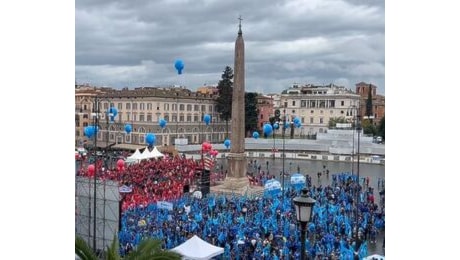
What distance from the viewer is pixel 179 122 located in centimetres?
5109

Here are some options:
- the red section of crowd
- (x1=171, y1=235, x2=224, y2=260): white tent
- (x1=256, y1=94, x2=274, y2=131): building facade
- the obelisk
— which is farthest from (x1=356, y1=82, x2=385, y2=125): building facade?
(x1=171, y1=235, x2=224, y2=260): white tent

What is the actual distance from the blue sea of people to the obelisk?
4.27 m

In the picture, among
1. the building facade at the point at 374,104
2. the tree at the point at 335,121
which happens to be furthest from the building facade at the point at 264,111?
the building facade at the point at 374,104

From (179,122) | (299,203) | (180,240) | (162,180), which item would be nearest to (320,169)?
(162,180)

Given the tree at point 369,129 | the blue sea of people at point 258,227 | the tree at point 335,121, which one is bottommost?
the blue sea of people at point 258,227

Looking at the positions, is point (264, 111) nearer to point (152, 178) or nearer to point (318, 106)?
point (318, 106)

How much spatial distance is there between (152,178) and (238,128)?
15.2 feet

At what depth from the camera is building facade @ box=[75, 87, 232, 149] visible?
48.1 m

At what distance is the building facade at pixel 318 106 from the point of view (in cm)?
6397

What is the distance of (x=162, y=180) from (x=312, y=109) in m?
46.8

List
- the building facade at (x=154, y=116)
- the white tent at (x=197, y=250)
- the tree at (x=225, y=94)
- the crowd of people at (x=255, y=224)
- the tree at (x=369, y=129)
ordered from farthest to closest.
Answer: the tree at (x=225, y=94) < the tree at (x=369, y=129) < the building facade at (x=154, y=116) < the crowd of people at (x=255, y=224) < the white tent at (x=197, y=250)

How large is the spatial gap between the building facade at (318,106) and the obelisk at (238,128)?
41.8 m

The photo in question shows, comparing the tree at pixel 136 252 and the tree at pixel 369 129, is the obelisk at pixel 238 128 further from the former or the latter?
the tree at pixel 369 129
